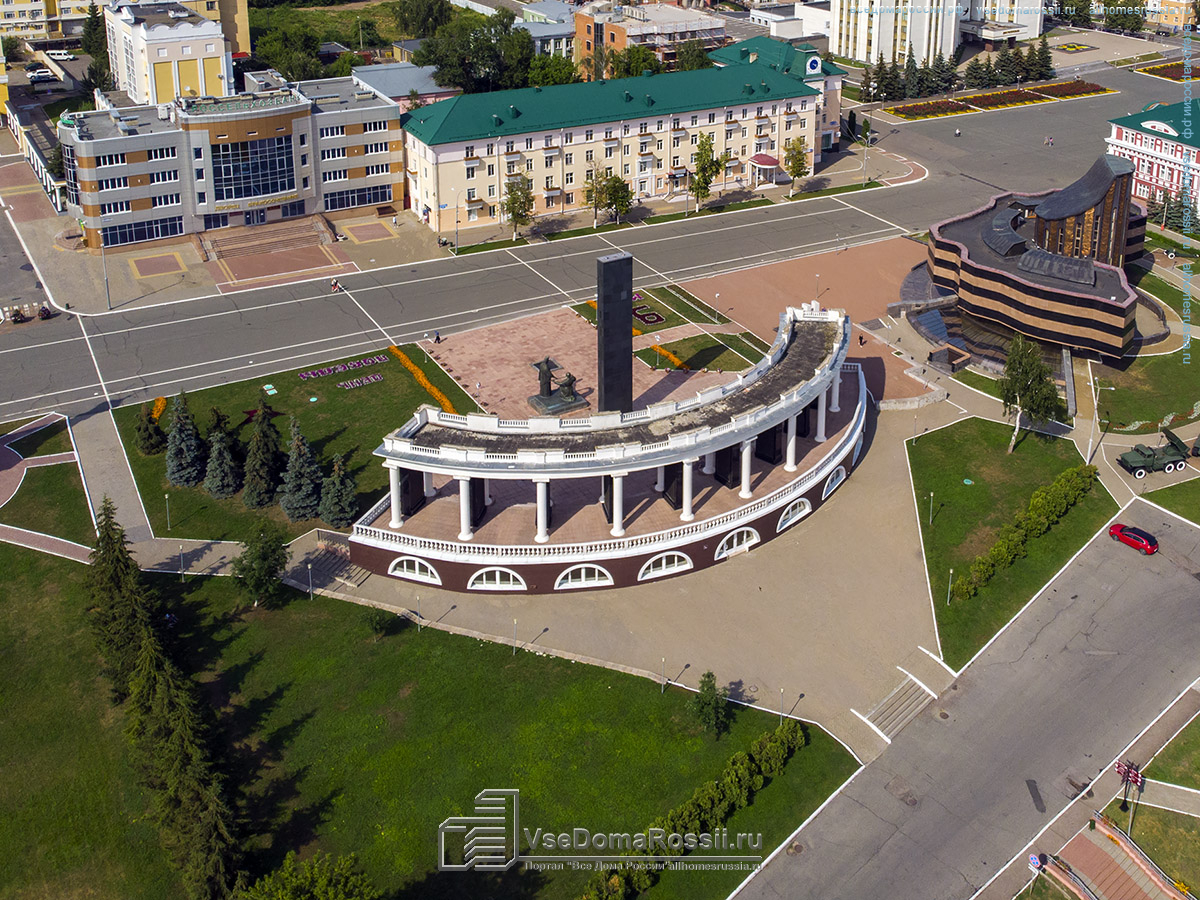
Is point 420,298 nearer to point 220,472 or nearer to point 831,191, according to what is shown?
point 220,472

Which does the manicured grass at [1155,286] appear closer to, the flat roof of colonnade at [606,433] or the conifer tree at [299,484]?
the flat roof of colonnade at [606,433]

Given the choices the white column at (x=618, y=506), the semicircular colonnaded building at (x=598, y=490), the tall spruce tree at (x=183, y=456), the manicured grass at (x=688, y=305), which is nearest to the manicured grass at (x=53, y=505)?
the tall spruce tree at (x=183, y=456)

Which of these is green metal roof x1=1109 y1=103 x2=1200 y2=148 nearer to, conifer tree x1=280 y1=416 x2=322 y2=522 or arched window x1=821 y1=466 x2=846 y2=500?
arched window x1=821 y1=466 x2=846 y2=500

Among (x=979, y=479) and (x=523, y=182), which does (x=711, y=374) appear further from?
(x=523, y=182)

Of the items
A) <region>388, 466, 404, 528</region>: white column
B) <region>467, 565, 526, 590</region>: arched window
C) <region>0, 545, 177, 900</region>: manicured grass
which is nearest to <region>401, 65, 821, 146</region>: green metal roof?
<region>388, 466, 404, 528</region>: white column

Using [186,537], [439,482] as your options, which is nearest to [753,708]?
[439,482]

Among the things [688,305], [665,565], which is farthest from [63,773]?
[688,305]
